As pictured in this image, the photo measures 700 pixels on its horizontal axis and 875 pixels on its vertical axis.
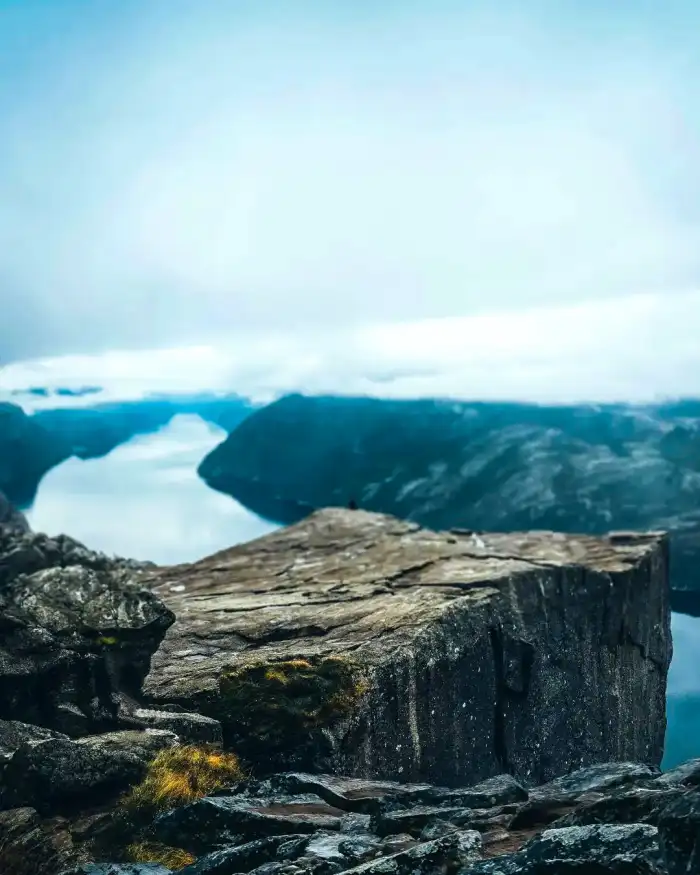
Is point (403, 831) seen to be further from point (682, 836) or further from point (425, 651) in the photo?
point (425, 651)

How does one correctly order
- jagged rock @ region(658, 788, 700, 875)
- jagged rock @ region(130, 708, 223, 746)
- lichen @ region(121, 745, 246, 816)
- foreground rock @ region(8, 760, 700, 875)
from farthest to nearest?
jagged rock @ region(130, 708, 223, 746), lichen @ region(121, 745, 246, 816), foreground rock @ region(8, 760, 700, 875), jagged rock @ region(658, 788, 700, 875)

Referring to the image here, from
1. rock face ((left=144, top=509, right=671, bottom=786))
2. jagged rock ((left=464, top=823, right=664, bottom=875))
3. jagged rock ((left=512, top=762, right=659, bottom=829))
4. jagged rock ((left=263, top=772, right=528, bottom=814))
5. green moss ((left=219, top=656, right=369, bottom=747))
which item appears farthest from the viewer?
rock face ((left=144, top=509, right=671, bottom=786))

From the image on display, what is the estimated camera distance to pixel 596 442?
16850 cm

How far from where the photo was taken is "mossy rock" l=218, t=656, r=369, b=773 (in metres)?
13.7

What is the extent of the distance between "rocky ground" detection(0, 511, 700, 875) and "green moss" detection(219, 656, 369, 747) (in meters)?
0.05

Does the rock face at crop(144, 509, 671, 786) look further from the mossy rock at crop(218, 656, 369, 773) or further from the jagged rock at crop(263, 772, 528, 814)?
the jagged rock at crop(263, 772, 528, 814)

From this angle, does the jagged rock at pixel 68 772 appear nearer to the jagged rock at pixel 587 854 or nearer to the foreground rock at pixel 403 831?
the foreground rock at pixel 403 831

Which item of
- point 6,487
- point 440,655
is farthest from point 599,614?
point 6,487

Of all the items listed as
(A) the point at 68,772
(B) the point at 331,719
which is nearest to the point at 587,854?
(A) the point at 68,772

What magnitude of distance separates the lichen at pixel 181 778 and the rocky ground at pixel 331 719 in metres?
0.04

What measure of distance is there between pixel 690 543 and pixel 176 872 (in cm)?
13376

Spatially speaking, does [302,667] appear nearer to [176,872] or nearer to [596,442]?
[176,872]

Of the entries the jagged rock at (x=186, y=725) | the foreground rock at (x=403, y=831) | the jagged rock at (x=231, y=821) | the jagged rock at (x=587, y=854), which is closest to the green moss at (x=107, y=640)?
the jagged rock at (x=186, y=725)

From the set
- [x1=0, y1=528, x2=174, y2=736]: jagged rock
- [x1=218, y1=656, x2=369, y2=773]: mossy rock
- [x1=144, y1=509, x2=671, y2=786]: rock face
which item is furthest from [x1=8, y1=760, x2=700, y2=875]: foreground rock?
[x1=144, y1=509, x2=671, y2=786]: rock face
